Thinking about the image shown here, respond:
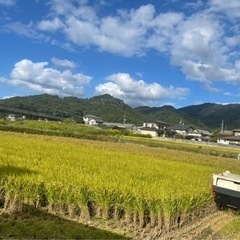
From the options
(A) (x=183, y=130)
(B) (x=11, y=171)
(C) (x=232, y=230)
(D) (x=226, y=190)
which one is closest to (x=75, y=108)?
(A) (x=183, y=130)

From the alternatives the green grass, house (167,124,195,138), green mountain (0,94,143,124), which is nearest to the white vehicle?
the green grass

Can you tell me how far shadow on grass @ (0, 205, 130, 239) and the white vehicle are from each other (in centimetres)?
332

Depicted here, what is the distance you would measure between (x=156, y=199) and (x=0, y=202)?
10.4 ft

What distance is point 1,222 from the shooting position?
612 centimetres

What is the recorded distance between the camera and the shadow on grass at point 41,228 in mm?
5715

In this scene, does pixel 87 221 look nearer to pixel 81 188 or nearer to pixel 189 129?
pixel 81 188

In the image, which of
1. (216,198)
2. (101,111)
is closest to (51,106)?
(101,111)

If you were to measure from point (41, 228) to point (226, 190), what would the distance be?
178 inches

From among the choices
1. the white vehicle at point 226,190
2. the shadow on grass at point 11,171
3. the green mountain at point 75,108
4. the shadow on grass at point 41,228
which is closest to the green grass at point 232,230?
the white vehicle at point 226,190

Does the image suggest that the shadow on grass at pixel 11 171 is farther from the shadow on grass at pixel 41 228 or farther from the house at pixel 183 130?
the house at pixel 183 130

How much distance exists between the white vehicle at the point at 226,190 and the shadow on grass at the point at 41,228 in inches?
131

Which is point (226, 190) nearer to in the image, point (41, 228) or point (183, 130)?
point (41, 228)

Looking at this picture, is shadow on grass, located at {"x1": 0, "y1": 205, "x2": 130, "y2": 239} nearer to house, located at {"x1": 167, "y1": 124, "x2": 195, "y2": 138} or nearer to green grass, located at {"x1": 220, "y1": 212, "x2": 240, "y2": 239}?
green grass, located at {"x1": 220, "y1": 212, "x2": 240, "y2": 239}

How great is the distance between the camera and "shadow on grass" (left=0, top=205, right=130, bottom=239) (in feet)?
18.7
